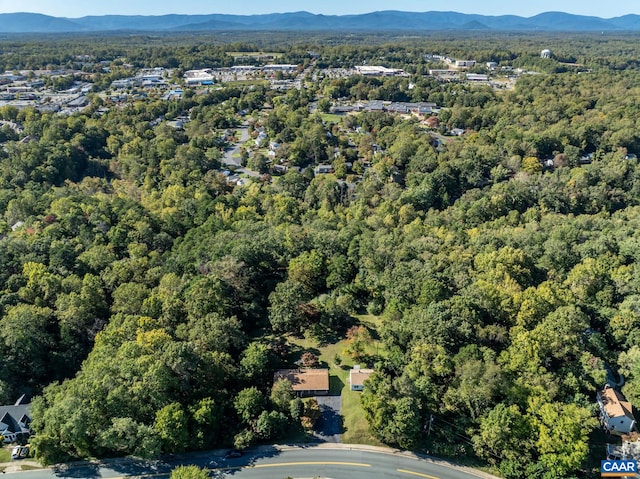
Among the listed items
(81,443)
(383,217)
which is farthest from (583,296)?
(81,443)

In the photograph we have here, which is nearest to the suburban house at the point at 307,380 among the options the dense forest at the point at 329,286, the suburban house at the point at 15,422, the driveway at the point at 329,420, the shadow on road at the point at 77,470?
the driveway at the point at 329,420

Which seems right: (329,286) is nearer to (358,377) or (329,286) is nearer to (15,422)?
(358,377)

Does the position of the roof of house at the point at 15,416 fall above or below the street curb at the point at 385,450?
above

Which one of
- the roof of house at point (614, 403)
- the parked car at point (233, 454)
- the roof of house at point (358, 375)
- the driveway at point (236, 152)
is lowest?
the parked car at point (233, 454)

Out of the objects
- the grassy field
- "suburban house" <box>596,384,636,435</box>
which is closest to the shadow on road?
the grassy field

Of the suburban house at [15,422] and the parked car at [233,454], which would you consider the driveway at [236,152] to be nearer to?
the suburban house at [15,422]

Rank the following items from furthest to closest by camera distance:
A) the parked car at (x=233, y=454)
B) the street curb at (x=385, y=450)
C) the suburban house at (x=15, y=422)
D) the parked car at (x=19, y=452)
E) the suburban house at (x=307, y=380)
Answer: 1. the suburban house at (x=307, y=380)
2. the suburban house at (x=15, y=422)
3. the parked car at (x=19, y=452)
4. the parked car at (x=233, y=454)
5. the street curb at (x=385, y=450)

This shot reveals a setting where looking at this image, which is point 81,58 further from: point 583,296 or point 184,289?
point 583,296

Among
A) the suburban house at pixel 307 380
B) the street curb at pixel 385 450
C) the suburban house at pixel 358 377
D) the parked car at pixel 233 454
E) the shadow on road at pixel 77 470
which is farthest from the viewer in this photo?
the suburban house at pixel 358 377

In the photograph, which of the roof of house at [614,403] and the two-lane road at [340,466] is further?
the roof of house at [614,403]
